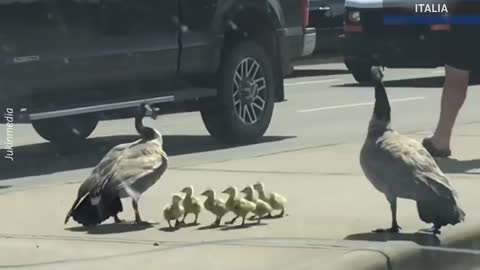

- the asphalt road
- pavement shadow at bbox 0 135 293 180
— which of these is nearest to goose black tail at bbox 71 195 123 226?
the asphalt road

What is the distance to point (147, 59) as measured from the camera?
35.2 ft

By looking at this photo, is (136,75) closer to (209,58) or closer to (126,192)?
(209,58)

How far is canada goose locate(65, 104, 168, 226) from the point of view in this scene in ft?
23.0

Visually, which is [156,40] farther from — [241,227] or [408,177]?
[408,177]

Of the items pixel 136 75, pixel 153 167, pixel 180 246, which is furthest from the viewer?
pixel 136 75

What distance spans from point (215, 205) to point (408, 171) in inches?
49.2

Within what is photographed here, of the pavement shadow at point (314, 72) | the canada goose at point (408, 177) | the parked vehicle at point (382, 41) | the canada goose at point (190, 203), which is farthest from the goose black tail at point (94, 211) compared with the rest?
the pavement shadow at point (314, 72)

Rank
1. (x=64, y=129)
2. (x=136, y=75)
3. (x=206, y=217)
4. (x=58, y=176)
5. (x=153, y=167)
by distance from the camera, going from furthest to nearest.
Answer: (x=64, y=129) < (x=136, y=75) < (x=58, y=176) < (x=206, y=217) < (x=153, y=167)

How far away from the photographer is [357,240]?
21.8 ft

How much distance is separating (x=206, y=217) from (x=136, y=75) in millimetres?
3281

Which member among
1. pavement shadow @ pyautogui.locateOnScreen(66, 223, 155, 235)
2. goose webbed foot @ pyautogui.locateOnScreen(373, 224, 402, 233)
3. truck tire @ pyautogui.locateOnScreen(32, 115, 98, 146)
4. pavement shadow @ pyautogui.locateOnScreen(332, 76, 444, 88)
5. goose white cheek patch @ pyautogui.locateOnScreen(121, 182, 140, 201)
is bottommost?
pavement shadow @ pyautogui.locateOnScreen(332, 76, 444, 88)

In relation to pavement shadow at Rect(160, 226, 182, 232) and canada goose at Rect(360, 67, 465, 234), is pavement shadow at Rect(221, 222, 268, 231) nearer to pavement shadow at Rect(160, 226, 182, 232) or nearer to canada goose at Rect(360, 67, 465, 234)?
pavement shadow at Rect(160, 226, 182, 232)

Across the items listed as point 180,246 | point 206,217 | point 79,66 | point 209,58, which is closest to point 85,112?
point 79,66

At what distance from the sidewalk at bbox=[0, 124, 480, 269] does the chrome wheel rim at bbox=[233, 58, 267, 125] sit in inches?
75.6
